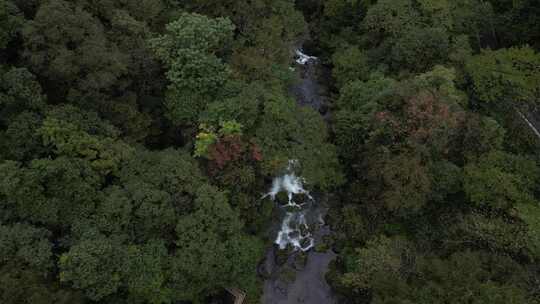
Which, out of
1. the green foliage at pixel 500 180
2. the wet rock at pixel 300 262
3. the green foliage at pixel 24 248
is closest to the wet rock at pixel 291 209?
the wet rock at pixel 300 262

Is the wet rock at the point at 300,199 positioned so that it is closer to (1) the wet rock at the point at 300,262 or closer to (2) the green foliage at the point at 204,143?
(1) the wet rock at the point at 300,262

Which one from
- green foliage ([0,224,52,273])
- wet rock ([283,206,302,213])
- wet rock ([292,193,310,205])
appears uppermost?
green foliage ([0,224,52,273])

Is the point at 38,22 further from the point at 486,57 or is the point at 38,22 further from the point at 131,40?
the point at 486,57

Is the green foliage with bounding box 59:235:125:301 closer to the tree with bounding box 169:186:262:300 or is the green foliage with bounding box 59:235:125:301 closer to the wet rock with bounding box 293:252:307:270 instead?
the tree with bounding box 169:186:262:300

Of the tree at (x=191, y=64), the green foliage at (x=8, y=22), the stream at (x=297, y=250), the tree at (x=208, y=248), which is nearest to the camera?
the green foliage at (x=8, y=22)

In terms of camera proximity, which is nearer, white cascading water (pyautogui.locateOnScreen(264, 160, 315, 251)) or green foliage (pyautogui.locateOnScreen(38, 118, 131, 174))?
green foliage (pyautogui.locateOnScreen(38, 118, 131, 174))

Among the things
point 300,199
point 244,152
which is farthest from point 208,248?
point 300,199

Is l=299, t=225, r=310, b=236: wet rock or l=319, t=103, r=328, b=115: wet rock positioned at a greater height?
l=319, t=103, r=328, b=115: wet rock

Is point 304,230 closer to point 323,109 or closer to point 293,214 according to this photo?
point 293,214

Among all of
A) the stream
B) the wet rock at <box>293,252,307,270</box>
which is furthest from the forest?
the wet rock at <box>293,252,307,270</box>
